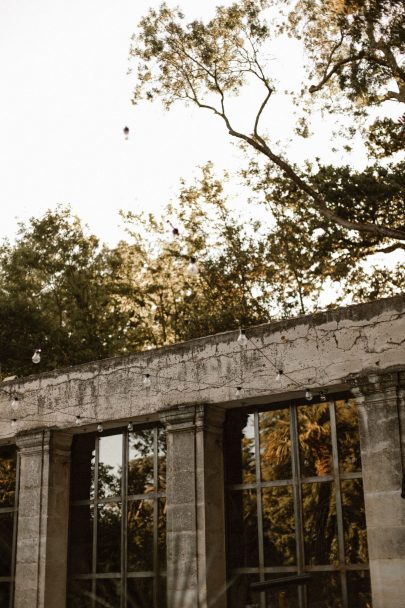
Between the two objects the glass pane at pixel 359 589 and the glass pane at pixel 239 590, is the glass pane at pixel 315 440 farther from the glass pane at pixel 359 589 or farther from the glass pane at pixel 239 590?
the glass pane at pixel 239 590

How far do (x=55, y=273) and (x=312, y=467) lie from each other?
928 inches

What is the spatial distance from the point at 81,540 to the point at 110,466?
47.9 inches

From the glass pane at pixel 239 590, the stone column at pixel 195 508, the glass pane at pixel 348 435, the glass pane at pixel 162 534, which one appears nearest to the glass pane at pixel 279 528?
the glass pane at pixel 239 590

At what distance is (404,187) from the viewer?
15.7 meters

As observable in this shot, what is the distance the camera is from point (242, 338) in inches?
379

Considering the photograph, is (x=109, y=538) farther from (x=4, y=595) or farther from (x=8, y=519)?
(x=4, y=595)

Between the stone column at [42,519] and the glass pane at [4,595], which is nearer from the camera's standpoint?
the stone column at [42,519]

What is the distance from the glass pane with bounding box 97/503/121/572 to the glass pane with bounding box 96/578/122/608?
0.17 metres

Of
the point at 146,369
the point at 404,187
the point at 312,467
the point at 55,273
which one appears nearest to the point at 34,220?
the point at 55,273

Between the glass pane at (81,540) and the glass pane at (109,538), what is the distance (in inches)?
8.1

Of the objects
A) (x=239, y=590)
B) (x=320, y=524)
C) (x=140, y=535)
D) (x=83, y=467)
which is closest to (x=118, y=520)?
(x=140, y=535)

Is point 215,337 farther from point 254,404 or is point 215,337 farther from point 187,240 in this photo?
point 187,240

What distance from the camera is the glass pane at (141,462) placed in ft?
35.5

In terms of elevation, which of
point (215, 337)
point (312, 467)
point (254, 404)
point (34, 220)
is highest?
point (34, 220)
